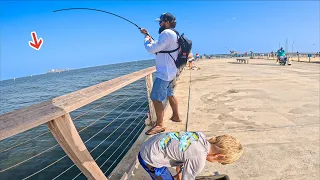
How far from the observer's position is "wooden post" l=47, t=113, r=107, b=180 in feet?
4.85

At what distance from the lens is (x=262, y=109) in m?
4.89

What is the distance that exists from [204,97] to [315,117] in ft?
9.26

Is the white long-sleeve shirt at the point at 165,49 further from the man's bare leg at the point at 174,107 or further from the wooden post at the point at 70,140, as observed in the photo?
the wooden post at the point at 70,140

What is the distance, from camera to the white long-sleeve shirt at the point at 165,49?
3.09 metres

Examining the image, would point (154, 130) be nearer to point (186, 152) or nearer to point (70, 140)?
point (186, 152)

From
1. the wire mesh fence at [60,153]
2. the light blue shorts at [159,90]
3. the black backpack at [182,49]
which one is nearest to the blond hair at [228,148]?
the light blue shorts at [159,90]

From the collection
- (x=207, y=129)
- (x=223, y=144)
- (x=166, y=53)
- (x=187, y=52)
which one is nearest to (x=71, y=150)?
(x=223, y=144)

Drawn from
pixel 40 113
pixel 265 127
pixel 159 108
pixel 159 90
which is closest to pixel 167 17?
pixel 159 90

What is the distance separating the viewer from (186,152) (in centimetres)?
188

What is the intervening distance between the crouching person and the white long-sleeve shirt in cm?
140

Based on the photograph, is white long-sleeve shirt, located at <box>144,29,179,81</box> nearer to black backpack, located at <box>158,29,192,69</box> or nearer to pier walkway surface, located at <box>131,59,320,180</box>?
black backpack, located at <box>158,29,192,69</box>

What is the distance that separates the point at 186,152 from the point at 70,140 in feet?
3.06

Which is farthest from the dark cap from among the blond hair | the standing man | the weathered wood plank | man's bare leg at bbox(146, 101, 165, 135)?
the blond hair

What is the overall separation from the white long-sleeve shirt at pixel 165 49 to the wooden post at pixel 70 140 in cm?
181
